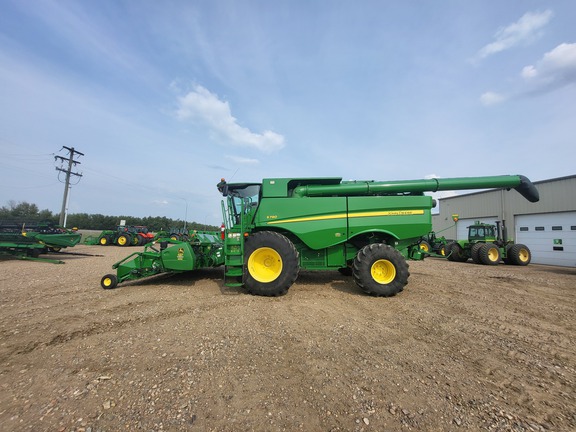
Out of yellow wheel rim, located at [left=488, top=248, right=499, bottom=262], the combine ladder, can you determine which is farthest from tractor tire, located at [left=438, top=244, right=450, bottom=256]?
the combine ladder

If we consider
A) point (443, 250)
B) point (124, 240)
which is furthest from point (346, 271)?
point (124, 240)

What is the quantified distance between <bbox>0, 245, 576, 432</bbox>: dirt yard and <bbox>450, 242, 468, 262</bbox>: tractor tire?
10813 millimetres

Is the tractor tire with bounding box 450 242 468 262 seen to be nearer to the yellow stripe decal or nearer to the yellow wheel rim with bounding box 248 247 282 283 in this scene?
the yellow stripe decal

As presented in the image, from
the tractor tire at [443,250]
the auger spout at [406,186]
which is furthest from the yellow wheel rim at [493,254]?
the auger spout at [406,186]

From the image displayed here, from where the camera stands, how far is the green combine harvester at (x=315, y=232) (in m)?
5.70

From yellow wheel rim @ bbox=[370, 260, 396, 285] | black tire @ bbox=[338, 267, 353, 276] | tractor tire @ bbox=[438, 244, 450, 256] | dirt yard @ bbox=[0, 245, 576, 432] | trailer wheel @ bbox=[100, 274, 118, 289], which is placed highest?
tractor tire @ bbox=[438, 244, 450, 256]

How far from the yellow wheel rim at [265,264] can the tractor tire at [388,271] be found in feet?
5.65

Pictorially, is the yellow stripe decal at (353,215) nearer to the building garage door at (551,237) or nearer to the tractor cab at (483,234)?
the tractor cab at (483,234)

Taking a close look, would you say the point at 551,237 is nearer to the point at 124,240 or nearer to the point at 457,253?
the point at 457,253

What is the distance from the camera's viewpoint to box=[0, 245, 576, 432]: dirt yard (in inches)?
81.7

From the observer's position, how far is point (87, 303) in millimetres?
4961

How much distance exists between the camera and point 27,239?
1134cm

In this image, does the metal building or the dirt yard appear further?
the metal building

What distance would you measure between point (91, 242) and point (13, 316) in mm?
18854
